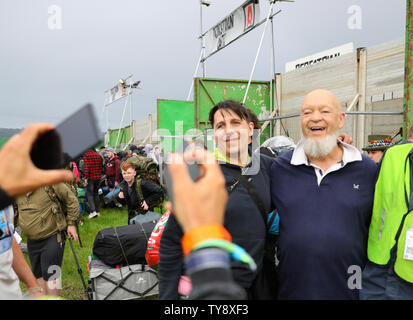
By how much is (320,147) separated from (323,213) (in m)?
0.40

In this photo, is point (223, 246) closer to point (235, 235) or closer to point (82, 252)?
point (235, 235)

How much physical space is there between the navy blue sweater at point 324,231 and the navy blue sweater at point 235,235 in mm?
155

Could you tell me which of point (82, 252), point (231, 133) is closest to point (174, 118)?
point (82, 252)

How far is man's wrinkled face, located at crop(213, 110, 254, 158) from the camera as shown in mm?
1769

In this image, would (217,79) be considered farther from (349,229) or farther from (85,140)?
(85,140)

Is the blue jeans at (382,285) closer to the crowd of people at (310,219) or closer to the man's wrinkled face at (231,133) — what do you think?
the crowd of people at (310,219)

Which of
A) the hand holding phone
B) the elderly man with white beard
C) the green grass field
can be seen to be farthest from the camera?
the green grass field

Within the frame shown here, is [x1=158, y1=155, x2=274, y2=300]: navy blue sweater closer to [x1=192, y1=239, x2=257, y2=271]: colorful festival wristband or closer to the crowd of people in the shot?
the crowd of people

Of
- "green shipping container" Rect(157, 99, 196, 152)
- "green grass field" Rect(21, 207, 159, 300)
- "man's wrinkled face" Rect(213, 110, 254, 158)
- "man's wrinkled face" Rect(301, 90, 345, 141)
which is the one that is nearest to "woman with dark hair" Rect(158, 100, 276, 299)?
"man's wrinkled face" Rect(213, 110, 254, 158)

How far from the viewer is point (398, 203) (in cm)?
154

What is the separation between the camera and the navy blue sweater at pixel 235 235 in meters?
1.56

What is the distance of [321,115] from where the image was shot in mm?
1851

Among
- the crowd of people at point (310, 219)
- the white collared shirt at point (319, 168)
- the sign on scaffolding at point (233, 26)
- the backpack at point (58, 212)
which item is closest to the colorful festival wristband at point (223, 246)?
the crowd of people at point (310, 219)

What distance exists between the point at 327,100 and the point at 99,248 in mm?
2971
